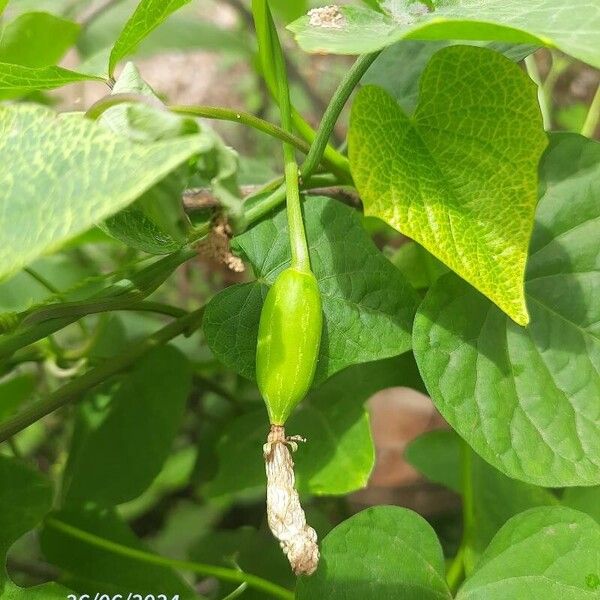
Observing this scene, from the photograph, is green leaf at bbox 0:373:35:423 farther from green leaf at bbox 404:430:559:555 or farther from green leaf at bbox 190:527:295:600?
green leaf at bbox 404:430:559:555

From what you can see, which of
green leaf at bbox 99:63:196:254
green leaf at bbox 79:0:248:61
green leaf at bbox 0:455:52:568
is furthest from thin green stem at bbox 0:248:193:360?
green leaf at bbox 79:0:248:61

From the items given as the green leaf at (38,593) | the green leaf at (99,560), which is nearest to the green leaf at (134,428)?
the green leaf at (99,560)

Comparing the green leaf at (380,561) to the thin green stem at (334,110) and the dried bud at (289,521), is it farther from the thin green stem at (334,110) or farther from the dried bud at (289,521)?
the thin green stem at (334,110)

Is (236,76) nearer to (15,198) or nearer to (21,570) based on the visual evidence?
(21,570)

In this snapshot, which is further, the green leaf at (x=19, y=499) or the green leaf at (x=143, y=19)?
the green leaf at (x=19, y=499)

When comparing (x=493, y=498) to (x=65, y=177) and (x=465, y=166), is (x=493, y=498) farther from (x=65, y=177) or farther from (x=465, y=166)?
(x=65, y=177)

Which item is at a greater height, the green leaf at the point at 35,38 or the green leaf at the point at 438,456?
the green leaf at the point at 35,38
